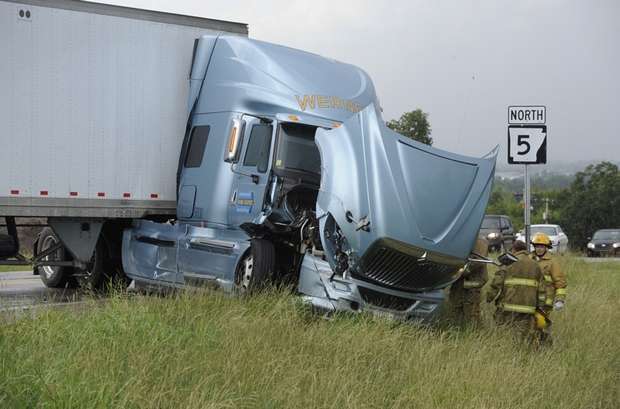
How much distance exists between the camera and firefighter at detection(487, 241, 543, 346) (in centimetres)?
970

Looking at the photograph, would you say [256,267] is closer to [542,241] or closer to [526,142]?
[542,241]

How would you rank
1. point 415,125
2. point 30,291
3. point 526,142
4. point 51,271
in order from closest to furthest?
point 526,142 → point 30,291 → point 51,271 → point 415,125

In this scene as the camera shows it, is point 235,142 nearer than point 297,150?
No

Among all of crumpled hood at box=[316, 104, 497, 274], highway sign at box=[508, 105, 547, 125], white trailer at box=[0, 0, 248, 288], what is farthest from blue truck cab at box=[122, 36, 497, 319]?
highway sign at box=[508, 105, 547, 125]

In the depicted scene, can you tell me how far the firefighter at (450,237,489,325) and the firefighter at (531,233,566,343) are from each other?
887 millimetres

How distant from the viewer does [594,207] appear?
305ft

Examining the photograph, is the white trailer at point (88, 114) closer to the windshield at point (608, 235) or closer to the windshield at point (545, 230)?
the windshield at point (545, 230)

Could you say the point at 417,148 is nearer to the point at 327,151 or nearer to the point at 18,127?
the point at 327,151

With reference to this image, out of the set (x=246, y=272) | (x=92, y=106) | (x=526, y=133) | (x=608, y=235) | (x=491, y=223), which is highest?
(x=92, y=106)

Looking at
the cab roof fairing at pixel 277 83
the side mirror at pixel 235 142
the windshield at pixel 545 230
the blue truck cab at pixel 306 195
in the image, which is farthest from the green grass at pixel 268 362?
→ the windshield at pixel 545 230

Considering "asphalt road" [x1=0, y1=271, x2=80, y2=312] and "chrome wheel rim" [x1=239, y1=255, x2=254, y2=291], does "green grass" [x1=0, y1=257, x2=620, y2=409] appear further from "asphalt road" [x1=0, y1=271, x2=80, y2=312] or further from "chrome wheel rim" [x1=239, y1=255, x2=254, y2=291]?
"asphalt road" [x1=0, y1=271, x2=80, y2=312]

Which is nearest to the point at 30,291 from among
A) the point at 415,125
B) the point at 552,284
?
the point at 552,284

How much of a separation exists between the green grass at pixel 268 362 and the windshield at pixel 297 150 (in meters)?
2.00

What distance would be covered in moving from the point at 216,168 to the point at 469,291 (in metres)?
3.53
